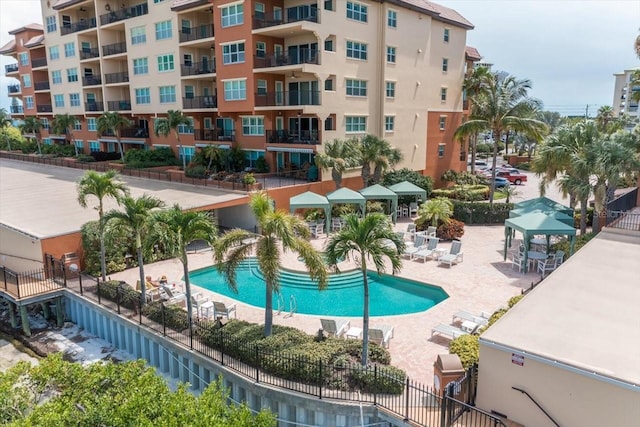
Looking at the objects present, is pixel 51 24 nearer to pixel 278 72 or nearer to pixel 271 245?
pixel 278 72

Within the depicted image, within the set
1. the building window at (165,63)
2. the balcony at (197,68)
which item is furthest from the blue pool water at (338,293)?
the building window at (165,63)

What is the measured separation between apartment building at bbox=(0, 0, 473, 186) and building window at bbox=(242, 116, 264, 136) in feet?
0.37

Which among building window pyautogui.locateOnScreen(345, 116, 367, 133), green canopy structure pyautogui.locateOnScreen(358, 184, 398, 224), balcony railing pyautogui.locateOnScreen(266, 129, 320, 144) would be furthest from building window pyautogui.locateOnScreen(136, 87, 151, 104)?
green canopy structure pyautogui.locateOnScreen(358, 184, 398, 224)

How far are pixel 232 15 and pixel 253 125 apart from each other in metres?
7.98

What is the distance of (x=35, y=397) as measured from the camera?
382 inches

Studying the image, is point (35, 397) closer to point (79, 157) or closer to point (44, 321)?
point (44, 321)

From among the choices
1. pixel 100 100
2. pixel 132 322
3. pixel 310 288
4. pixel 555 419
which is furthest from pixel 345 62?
pixel 100 100

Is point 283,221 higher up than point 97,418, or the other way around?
point 283,221

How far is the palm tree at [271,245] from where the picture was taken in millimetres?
13562

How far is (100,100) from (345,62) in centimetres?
3179

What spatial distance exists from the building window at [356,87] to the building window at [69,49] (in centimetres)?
3489

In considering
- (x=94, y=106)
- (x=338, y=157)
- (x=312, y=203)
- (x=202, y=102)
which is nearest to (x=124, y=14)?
(x=94, y=106)

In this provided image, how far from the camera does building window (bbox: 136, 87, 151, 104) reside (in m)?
43.4

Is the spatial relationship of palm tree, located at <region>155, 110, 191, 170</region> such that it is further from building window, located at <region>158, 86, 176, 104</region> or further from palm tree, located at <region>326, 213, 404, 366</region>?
palm tree, located at <region>326, 213, 404, 366</region>
